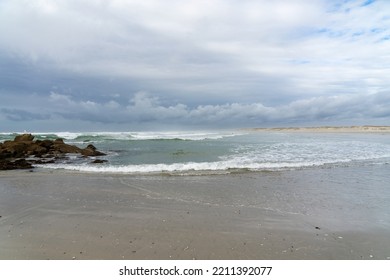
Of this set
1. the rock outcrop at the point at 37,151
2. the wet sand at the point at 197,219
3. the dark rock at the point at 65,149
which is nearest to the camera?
the wet sand at the point at 197,219

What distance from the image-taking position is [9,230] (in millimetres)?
5387

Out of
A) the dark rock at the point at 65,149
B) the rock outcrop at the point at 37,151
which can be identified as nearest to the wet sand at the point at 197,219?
the rock outcrop at the point at 37,151

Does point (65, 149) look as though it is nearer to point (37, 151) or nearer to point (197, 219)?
point (37, 151)

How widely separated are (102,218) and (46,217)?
1.34 metres

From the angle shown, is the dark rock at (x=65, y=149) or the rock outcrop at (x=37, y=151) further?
the dark rock at (x=65, y=149)

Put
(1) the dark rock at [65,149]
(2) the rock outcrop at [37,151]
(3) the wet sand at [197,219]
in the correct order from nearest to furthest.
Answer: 1. (3) the wet sand at [197,219]
2. (2) the rock outcrop at [37,151]
3. (1) the dark rock at [65,149]

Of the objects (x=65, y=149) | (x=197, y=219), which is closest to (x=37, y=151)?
(x=65, y=149)

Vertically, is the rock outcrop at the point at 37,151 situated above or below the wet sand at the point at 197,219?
above

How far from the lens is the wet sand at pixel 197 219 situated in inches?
175

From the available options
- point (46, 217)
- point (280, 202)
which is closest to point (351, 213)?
point (280, 202)

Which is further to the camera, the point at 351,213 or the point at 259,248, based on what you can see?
the point at 351,213

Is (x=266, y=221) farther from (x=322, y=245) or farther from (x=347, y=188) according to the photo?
(x=347, y=188)

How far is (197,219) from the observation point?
6.00 meters

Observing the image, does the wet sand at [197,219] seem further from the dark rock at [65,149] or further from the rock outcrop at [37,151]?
the dark rock at [65,149]
